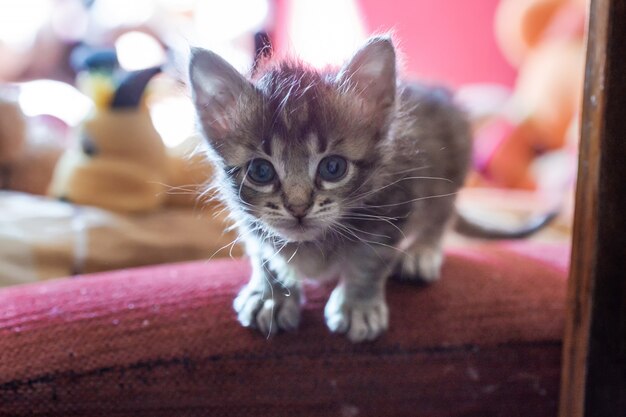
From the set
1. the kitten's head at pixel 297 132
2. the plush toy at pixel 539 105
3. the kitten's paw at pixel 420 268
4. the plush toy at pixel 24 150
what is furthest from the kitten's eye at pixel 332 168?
the plush toy at pixel 539 105

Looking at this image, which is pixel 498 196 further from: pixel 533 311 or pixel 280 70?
pixel 280 70

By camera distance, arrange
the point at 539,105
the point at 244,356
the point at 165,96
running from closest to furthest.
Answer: the point at 244,356
the point at 539,105
the point at 165,96

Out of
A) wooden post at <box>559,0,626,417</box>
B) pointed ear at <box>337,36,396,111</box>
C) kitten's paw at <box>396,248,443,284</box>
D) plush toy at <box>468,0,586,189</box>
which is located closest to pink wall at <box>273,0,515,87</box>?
plush toy at <box>468,0,586,189</box>

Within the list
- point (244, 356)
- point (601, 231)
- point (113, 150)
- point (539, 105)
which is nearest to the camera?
point (601, 231)

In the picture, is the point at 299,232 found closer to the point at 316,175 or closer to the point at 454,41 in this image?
the point at 316,175

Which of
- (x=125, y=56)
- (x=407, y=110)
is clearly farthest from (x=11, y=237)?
(x=125, y=56)

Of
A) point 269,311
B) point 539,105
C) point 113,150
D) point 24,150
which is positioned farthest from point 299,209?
point 539,105

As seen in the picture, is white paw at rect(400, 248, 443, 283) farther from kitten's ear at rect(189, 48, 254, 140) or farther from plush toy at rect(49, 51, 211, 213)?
plush toy at rect(49, 51, 211, 213)
